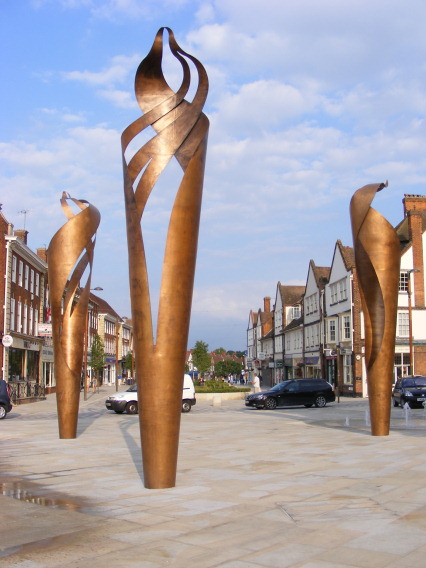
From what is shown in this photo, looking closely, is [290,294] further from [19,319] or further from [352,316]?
[19,319]

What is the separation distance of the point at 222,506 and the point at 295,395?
22504 mm

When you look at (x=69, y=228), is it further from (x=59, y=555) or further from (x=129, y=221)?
(x=59, y=555)

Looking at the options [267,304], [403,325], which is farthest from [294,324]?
[267,304]

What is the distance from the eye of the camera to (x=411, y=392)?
2800 centimetres

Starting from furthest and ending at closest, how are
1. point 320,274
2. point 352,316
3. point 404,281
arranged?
point 320,274 → point 352,316 → point 404,281

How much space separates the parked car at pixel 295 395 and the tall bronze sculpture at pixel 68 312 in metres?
14.6

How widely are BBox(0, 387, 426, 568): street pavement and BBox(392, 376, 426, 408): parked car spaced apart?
13479 millimetres

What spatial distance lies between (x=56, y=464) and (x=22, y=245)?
99.4 feet

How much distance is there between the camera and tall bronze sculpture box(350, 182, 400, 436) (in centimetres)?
1529

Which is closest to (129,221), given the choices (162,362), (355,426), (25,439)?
(162,362)

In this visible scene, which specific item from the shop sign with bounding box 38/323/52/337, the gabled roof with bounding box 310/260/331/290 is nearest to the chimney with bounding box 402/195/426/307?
the gabled roof with bounding box 310/260/331/290

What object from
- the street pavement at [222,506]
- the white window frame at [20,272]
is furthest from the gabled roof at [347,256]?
the street pavement at [222,506]

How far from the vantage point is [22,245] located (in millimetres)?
39906

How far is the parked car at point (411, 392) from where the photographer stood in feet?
91.2
